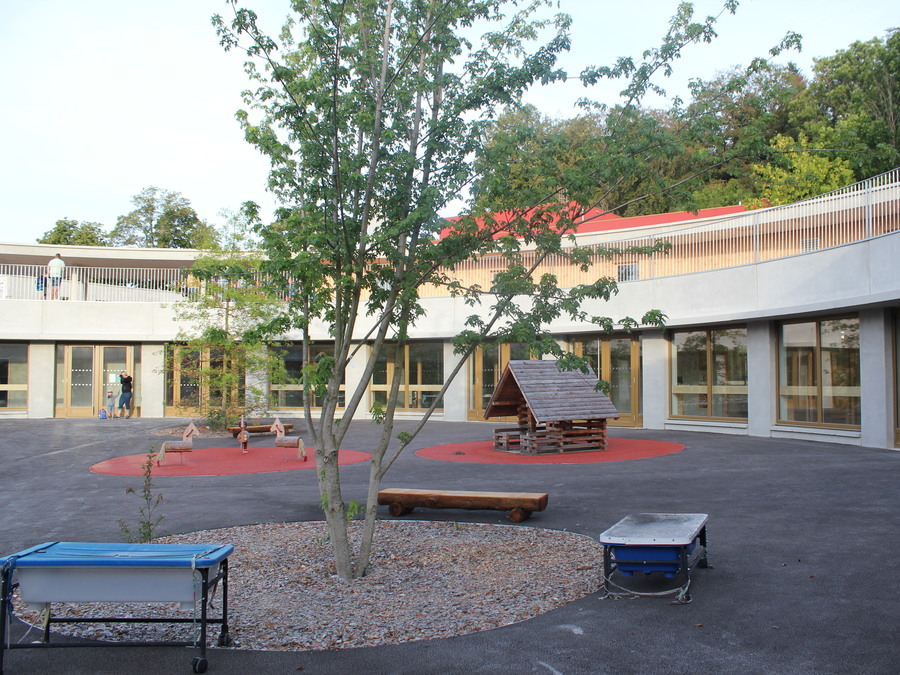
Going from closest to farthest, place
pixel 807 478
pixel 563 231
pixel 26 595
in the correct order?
1. pixel 26 595
2. pixel 563 231
3. pixel 807 478

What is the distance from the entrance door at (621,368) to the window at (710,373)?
154 centimetres

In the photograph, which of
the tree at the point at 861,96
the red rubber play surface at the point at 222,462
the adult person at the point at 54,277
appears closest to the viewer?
the red rubber play surface at the point at 222,462

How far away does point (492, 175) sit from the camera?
6750 mm

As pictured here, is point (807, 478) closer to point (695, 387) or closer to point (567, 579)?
point (567, 579)

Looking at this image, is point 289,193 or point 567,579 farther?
point 289,193

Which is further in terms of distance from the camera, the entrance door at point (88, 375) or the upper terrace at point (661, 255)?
the entrance door at point (88, 375)

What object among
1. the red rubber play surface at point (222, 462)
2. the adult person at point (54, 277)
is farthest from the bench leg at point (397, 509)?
the adult person at point (54, 277)

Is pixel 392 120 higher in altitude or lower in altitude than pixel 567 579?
higher

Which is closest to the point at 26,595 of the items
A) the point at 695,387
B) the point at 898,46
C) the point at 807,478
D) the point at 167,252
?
the point at 807,478

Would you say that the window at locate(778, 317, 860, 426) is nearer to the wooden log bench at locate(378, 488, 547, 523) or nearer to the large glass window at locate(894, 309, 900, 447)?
the large glass window at locate(894, 309, 900, 447)

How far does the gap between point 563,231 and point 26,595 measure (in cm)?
517

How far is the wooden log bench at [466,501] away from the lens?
30.9 ft

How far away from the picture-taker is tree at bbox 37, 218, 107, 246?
189 ft

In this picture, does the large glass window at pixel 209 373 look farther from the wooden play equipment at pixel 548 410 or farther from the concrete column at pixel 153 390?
the wooden play equipment at pixel 548 410
